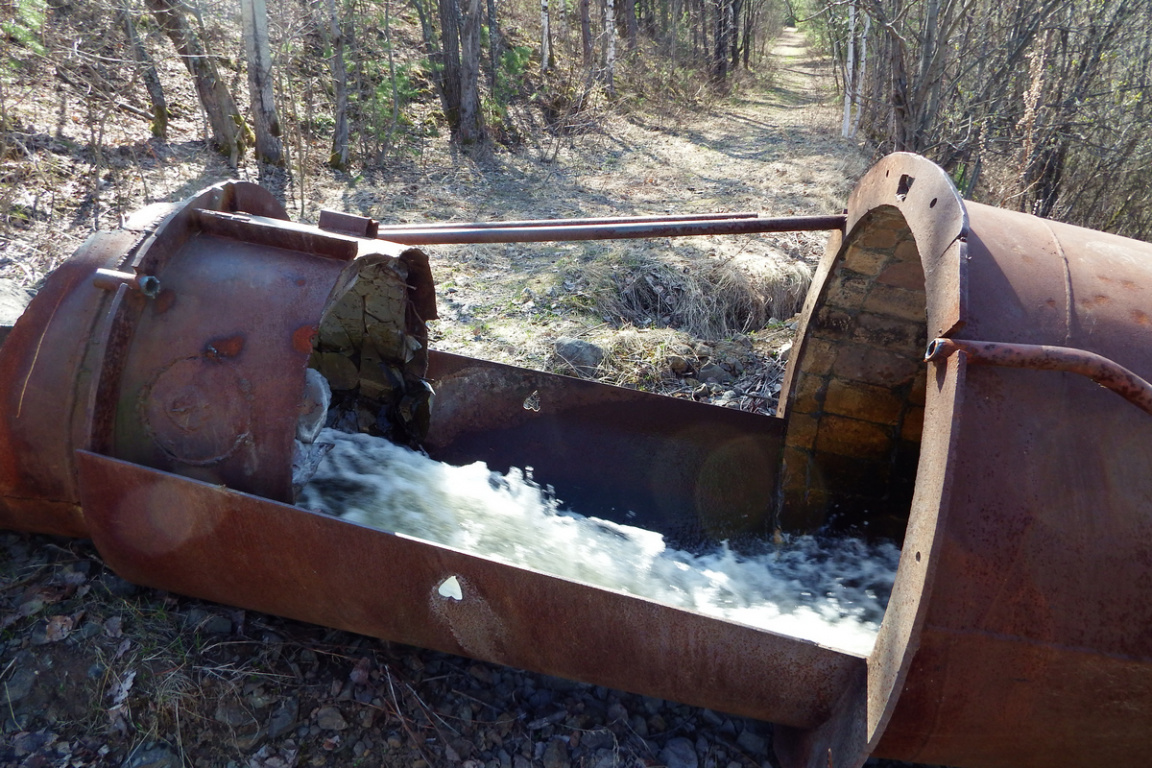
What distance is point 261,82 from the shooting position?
824cm

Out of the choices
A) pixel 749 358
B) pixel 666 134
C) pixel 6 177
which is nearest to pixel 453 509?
pixel 749 358

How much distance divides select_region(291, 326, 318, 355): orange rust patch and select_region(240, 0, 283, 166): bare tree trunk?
6.81 metres

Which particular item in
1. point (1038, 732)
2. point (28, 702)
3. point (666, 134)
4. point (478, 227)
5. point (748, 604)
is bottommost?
point (748, 604)

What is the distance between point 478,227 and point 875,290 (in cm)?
183

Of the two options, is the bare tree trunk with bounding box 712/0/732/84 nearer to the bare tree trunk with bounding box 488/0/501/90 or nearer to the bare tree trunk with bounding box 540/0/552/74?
the bare tree trunk with bounding box 540/0/552/74

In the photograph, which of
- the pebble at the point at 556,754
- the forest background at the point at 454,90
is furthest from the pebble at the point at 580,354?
the forest background at the point at 454,90

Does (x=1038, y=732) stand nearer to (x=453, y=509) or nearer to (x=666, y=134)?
(x=453, y=509)

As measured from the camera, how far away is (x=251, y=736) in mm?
2357

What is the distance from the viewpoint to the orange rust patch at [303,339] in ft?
7.35

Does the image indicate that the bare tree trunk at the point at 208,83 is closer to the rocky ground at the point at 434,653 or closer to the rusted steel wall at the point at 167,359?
the rocky ground at the point at 434,653

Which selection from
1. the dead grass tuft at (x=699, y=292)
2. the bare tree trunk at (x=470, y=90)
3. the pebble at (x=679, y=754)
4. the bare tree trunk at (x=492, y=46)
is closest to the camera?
the pebble at (x=679, y=754)

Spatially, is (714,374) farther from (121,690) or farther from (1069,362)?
(121,690)

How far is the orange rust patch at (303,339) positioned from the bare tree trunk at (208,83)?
21.8 feet

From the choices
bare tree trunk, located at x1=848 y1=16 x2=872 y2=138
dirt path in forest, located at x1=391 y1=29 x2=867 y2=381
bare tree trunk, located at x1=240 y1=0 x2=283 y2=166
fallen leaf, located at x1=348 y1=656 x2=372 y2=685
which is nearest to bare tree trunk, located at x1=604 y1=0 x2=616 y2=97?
dirt path in forest, located at x1=391 y1=29 x2=867 y2=381
